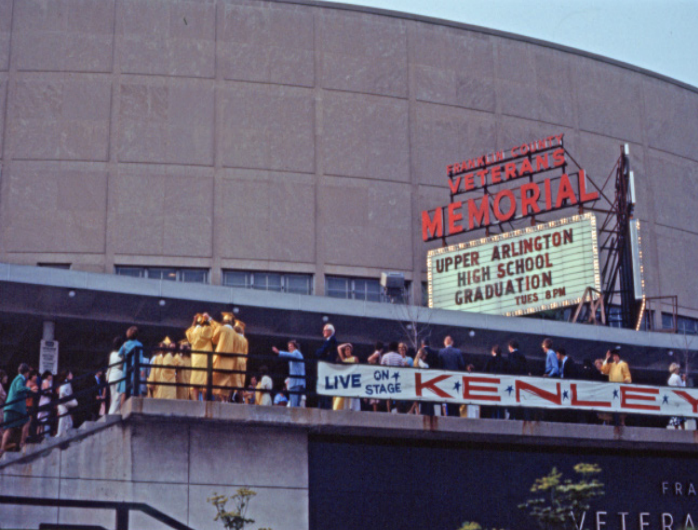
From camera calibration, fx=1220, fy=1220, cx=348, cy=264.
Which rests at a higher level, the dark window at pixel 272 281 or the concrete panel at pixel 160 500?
the dark window at pixel 272 281

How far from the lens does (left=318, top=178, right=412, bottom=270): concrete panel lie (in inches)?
1593

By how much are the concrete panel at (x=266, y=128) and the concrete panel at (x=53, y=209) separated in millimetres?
4447

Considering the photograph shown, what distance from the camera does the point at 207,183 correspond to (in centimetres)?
3969

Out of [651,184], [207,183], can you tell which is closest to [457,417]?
[207,183]

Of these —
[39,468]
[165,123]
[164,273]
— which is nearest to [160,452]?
[39,468]

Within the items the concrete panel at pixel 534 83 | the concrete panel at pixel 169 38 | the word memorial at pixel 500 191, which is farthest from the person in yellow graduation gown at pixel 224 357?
the concrete panel at pixel 534 83

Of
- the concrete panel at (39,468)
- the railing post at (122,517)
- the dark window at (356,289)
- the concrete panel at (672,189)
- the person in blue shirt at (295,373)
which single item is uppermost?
the concrete panel at (672,189)

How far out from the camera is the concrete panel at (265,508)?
1991 centimetres

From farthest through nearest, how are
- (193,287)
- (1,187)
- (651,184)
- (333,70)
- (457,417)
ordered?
(651,184), (333,70), (1,187), (193,287), (457,417)

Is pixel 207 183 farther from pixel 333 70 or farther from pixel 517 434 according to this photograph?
pixel 517 434

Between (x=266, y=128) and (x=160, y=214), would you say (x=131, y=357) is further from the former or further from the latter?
(x=266, y=128)

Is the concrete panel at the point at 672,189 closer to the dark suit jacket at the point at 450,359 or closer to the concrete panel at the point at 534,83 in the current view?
the concrete panel at the point at 534,83

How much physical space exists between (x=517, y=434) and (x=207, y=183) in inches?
781

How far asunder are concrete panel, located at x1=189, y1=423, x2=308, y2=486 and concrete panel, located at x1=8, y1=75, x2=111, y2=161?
20.6 metres
